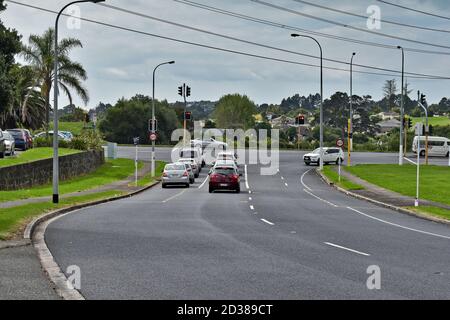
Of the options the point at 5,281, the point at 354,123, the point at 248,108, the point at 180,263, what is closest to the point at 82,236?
the point at 180,263

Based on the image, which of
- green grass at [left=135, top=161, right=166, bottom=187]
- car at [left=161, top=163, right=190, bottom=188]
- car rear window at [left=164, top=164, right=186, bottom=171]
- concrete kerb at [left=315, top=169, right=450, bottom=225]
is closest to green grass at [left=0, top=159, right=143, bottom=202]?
green grass at [left=135, top=161, right=166, bottom=187]

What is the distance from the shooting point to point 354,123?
170m

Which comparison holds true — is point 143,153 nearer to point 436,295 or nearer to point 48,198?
point 48,198

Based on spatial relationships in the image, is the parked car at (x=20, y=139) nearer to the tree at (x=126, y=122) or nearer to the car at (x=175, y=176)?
the car at (x=175, y=176)

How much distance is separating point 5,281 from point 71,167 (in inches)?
1553

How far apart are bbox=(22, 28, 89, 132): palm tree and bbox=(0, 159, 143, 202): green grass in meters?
6.88

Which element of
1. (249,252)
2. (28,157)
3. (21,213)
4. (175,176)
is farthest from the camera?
(175,176)

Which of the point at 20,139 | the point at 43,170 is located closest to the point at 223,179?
the point at 43,170

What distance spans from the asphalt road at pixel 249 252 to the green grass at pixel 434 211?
4.08 feet

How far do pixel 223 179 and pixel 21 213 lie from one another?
19743mm

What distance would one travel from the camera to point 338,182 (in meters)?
48.9

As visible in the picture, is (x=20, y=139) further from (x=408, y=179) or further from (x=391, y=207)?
(x=391, y=207)

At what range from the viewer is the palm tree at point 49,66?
59.8 meters
